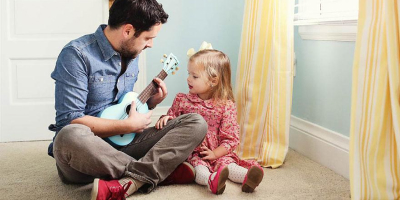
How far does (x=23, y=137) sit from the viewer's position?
2.95 meters

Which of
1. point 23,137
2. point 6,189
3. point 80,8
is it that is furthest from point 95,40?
point 23,137

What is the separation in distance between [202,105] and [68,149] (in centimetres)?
68

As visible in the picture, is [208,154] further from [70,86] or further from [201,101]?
[70,86]

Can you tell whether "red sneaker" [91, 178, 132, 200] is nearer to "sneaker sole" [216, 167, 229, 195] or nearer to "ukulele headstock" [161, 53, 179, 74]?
"sneaker sole" [216, 167, 229, 195]

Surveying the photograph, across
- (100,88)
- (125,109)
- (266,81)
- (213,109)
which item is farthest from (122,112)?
(266,81)

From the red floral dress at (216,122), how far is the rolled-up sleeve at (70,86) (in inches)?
20.2

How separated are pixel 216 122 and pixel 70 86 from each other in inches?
27.0

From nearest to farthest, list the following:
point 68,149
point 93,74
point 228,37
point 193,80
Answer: point 68,149 → point 93,74 → point 193,80 → point 228,37

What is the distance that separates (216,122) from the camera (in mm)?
2254

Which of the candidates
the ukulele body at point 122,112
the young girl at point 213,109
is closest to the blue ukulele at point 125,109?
the ukulele body at point 122,112

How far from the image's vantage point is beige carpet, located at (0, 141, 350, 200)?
1915 mm

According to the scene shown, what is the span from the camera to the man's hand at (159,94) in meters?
2.11

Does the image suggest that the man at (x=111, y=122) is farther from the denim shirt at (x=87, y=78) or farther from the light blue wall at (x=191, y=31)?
the light blue wall at (x=191, y=31)

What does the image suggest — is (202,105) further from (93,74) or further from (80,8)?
(80,8)
